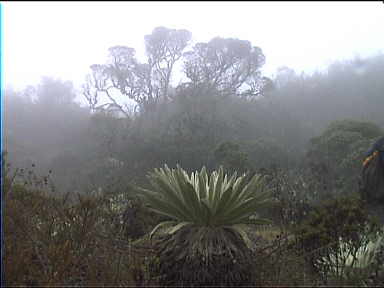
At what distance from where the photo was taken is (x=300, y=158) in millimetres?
20375

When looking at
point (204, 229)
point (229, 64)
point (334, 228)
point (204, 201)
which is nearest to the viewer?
point (204, 201)

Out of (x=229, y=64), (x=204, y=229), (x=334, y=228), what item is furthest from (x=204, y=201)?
(x=229, y=64)

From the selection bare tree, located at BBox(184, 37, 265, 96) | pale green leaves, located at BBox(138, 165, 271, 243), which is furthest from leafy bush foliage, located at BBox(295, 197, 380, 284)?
bare tree, located at BBox(184, 37, 265, 96)

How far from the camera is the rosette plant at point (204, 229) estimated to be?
4270 mm

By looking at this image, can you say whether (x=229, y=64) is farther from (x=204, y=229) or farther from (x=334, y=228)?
(x=204, y=229)

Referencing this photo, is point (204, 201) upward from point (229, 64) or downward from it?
downward

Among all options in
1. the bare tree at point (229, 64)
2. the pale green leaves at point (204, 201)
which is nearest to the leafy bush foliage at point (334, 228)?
the pale green leaves at point (204, 201)

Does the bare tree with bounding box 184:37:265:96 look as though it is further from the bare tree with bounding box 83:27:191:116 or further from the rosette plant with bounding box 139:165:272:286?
the rosette plant with bounding box 139:165:272:286

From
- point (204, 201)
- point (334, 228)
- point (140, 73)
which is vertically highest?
point (140, 73)

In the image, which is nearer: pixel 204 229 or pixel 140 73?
pixel 204 229

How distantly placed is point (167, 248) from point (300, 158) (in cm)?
1679

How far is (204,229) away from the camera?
4516mm

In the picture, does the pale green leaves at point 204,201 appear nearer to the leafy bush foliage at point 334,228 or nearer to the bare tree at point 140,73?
the leafy bush foliage at point 334,228

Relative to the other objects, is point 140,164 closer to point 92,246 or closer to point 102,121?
point 102,121
